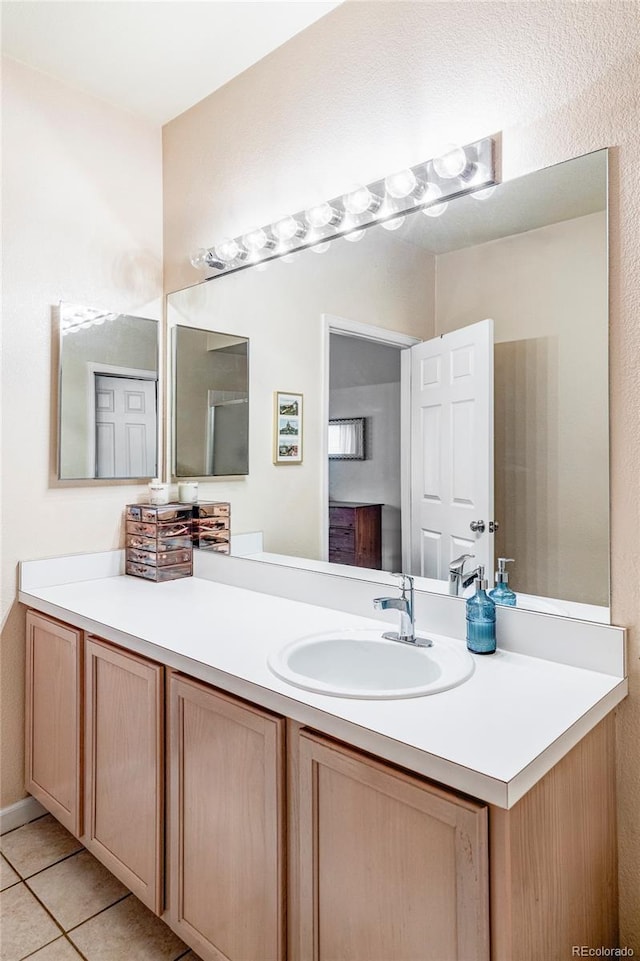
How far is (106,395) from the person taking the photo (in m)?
2.21

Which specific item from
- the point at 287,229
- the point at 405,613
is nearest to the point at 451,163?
the point at 287,229

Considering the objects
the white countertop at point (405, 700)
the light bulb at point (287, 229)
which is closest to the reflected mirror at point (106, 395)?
the white countertop at point (405, 700)

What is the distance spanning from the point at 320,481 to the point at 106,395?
959mm

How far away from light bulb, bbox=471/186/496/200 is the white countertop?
3.70 feet

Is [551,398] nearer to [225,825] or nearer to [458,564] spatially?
[458,564]

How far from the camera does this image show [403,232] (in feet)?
5.36

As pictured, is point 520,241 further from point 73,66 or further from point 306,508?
point 73,66

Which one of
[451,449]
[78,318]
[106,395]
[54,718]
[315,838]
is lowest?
[54,718]

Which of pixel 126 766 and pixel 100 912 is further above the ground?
pixel 126 766

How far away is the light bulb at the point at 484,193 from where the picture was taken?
4.72 ft

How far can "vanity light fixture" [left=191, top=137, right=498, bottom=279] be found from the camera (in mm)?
1439

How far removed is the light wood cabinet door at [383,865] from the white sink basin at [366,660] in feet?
0.88

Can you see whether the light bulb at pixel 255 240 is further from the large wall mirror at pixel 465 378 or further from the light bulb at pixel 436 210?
the light bulb at pixel 436 210

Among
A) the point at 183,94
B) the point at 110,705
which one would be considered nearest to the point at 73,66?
the point at 183,94
